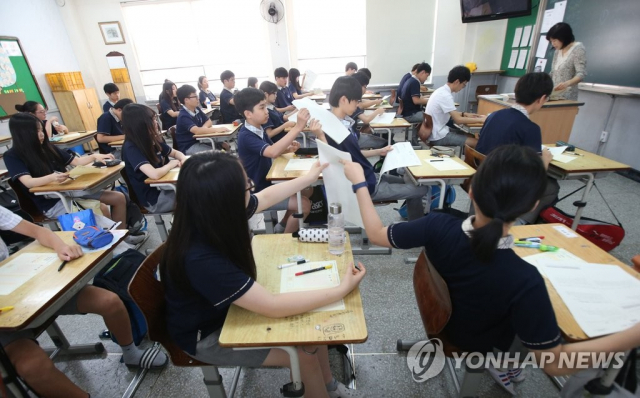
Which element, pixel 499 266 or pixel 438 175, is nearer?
pixel 499 266

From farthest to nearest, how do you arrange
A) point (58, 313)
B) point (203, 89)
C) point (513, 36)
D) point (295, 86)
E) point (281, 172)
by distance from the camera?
point (295, 86) < point (203, 89) < point (513, 36) < point (281, 172) < point (58, 313)

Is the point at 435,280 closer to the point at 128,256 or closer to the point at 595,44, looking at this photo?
the point at 128,256

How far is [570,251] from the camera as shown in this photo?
1257 mm

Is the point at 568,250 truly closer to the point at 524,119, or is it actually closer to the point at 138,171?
the point at 524,119

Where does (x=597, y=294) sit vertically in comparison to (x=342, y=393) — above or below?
above

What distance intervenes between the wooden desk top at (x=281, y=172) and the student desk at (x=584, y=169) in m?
1.78

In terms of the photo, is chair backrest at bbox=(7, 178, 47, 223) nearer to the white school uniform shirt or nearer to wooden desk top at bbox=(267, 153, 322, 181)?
wooden desk top at bbox=(267, 153, 322, 181)

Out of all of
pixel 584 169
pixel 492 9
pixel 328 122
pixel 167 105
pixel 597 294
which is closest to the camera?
pixel 597 294

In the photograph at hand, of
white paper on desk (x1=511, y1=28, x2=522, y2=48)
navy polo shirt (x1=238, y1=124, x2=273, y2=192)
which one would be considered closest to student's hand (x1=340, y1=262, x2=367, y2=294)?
navy polo shirt (x1=238, y1=124, x2=273, y2=192)

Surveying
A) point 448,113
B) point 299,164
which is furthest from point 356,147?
point 448,113

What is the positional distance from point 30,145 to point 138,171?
0.82 m

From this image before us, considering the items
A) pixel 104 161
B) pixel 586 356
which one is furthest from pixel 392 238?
pixel 104 161

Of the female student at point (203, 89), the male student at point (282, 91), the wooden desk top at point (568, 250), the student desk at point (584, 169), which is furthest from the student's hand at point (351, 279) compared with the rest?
the female student at point (203, 89)

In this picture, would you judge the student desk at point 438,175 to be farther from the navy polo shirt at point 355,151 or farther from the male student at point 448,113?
the male student at point 448,113
